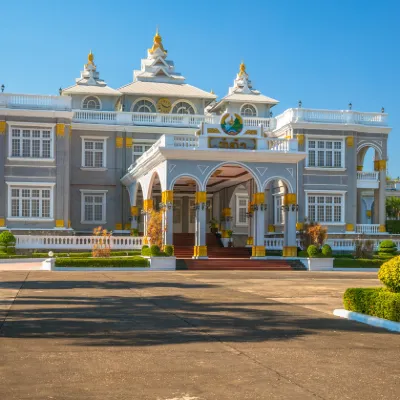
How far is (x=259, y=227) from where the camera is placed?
3334 cm

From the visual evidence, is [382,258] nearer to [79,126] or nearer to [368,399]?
[79,126]

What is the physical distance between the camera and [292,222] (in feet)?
111

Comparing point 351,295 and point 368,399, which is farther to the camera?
point 351,295

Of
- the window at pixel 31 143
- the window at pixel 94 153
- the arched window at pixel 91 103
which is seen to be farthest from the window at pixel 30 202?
the arched window at pixel 91 103

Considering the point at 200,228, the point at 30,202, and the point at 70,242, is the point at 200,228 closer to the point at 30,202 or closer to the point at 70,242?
the point at 70,242

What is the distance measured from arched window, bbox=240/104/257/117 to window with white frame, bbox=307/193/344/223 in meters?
8.98

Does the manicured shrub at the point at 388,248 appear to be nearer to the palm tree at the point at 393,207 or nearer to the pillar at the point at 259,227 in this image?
the pillar at the point at 259,227

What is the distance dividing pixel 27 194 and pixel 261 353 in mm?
32613

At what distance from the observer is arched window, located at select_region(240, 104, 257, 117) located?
48.2 metres

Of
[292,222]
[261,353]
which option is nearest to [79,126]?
[292,222]

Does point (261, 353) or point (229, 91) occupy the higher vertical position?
point (229, 91)

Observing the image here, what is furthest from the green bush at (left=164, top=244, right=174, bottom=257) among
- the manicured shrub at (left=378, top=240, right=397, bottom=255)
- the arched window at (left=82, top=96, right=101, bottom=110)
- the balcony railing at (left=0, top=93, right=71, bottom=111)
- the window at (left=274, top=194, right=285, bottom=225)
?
the arched window at (left=82, top=96, right=101, bottom=110)

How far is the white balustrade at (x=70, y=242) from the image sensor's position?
3531 centimetres

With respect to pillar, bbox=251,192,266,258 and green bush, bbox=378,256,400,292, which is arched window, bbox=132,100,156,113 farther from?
green bush, bbox=378,256,400,292
